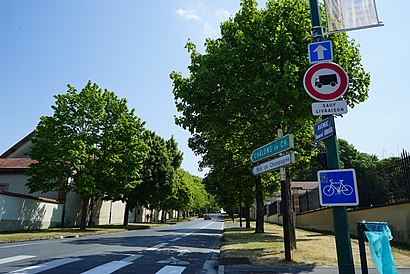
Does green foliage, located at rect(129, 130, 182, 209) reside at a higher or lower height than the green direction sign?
higher

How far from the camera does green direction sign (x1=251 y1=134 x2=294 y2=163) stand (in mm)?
7680

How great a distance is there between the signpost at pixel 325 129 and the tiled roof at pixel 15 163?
31.9 m

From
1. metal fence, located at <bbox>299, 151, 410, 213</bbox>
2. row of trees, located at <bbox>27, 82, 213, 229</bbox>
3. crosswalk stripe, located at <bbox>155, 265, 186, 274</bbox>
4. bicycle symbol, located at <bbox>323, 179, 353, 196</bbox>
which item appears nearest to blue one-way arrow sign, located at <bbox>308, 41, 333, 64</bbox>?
bicycle symbol, located at <bbox>323, 179, 353, 196</bbox>

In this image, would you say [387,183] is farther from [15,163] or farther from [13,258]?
[15,163]

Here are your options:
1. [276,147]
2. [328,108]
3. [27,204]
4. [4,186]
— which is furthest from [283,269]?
[4,186]

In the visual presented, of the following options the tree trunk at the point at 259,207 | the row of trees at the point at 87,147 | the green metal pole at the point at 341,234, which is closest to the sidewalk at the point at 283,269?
the green metal pole at the point at 341,234

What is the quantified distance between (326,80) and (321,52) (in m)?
0.56

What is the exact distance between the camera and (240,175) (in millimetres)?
22297

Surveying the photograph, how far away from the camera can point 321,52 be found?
527cm

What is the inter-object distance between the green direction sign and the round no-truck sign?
9.06 ft

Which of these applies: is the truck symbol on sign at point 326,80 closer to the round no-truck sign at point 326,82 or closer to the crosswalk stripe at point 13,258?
the round no-truck sign at point 326,82

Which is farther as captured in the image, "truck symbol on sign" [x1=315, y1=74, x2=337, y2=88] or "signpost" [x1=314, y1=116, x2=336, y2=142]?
"truck symbol on sign" [x1=315, y1=74, x2=337, y2=88]

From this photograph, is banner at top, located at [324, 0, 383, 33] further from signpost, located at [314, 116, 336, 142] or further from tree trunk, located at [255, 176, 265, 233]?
tree trunk, located at [255, 176, 265, 233]

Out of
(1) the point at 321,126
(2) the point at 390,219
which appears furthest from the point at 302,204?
(1) the point at 321,126
